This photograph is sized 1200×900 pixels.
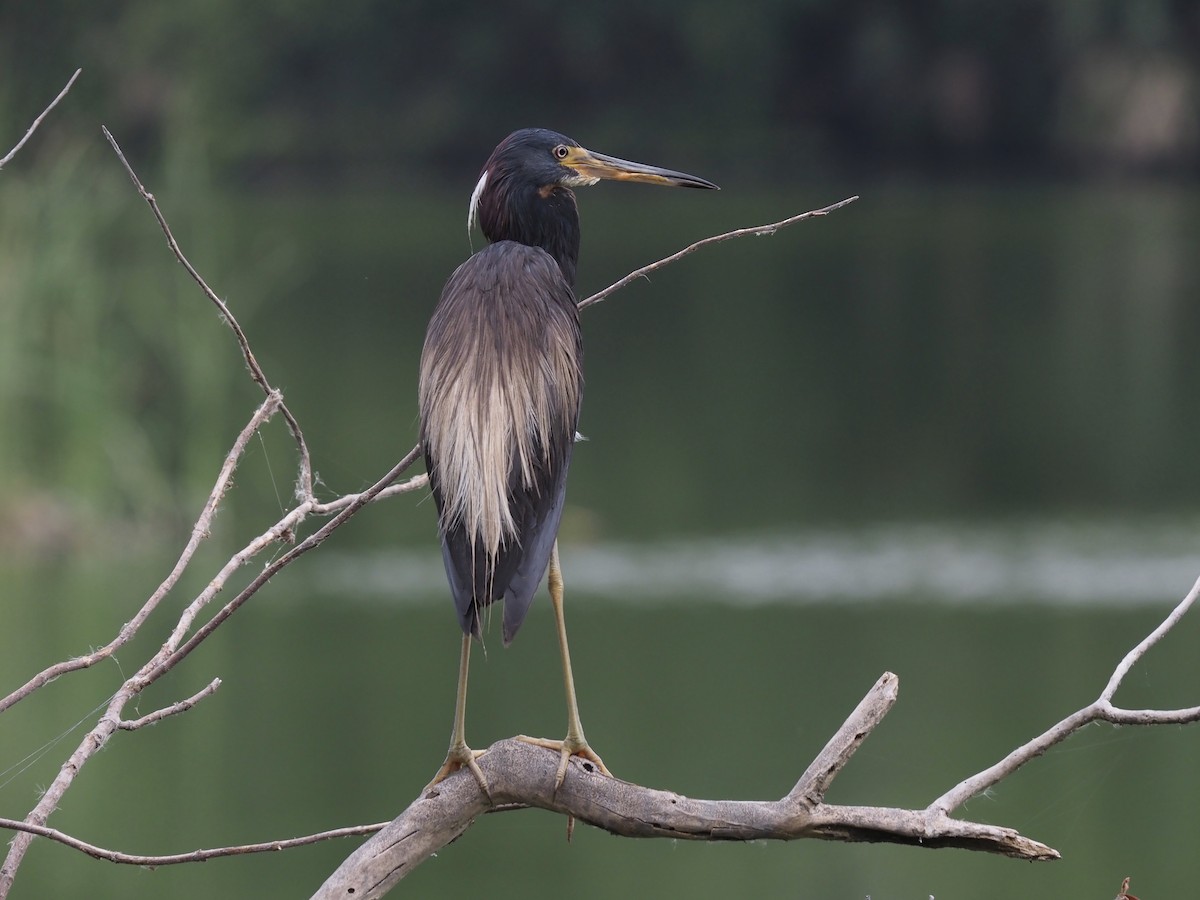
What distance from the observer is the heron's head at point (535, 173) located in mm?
3713

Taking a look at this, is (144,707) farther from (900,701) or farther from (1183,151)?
(1183,151)

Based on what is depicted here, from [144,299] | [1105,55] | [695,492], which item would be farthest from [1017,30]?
[144,299]

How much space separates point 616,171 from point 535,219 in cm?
18

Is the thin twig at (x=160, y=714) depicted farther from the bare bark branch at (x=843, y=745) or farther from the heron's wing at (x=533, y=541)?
the bare bark branch at (x=843, y=745)

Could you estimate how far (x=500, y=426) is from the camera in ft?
10.5

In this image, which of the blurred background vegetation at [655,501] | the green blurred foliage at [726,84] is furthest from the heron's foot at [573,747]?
the green blurred foliage at [726,84]

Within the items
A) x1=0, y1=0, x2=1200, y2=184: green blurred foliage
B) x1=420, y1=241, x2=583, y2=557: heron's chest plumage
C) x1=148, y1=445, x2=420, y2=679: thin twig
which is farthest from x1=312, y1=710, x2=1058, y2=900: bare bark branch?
x1=0, y1=0, x2=1200, y2=184: green blurred foliage

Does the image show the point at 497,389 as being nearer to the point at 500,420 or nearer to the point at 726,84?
the point at 500,420

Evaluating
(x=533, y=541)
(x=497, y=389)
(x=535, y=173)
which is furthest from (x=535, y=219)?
(x=533, y=541)

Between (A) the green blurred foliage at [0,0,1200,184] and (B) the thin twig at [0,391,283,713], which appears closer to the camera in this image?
(B) the thin twig at [0,391,283,713]

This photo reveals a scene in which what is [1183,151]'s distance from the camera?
34.2 meters

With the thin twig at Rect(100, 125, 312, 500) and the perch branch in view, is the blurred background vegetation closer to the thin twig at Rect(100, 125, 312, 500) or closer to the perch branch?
the perch branch

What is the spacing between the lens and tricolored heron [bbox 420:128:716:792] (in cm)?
312

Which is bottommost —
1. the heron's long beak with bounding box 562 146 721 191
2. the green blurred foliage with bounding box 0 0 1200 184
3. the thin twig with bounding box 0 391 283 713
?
the thin twig with bounding box 0 391 283 713
